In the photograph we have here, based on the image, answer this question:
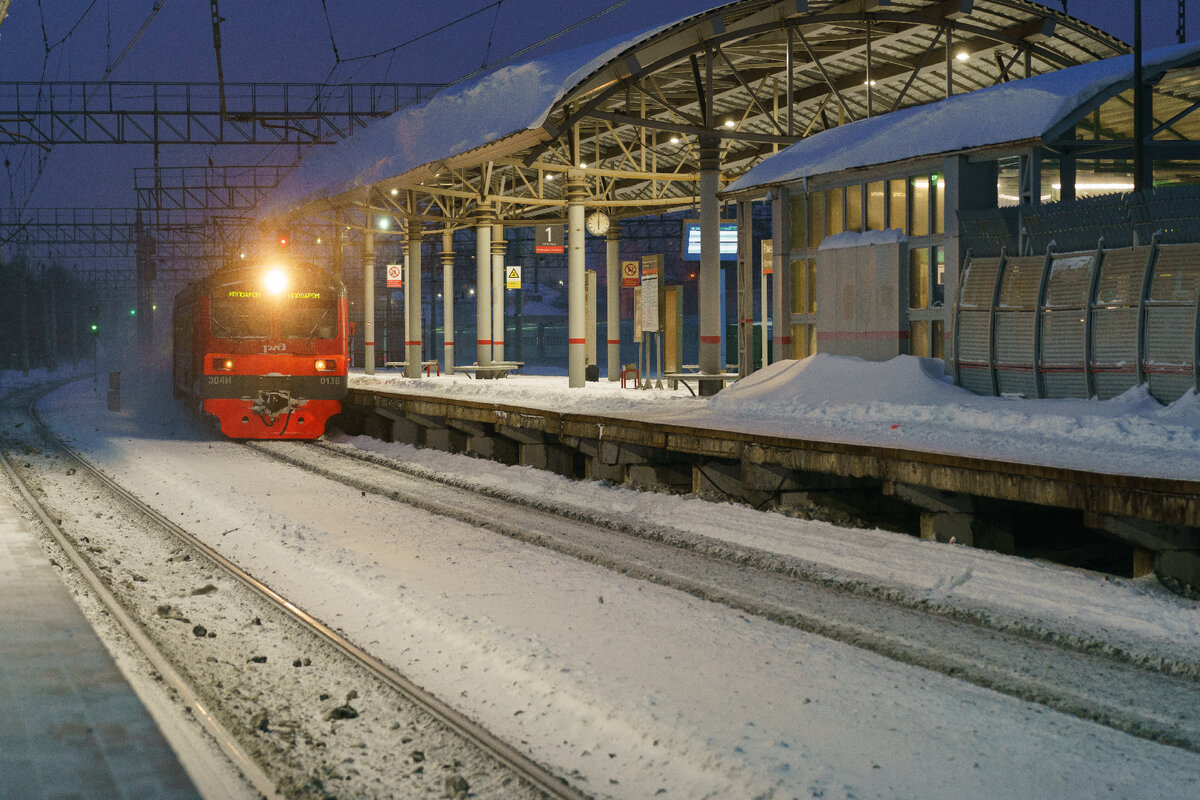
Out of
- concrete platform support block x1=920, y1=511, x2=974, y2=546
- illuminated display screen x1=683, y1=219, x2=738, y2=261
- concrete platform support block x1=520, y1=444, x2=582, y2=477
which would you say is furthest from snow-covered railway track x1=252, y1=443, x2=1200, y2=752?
illuminated display screen x1=683, y1=219, x2=738, y2=261

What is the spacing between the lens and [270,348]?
21.2 m

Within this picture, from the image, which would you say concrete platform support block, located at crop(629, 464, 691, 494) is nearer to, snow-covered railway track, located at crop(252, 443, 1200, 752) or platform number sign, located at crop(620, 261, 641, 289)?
snow-covered railway track, located at crop(252, 443, 1200, 752)

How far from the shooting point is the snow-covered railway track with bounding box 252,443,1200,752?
5.86m

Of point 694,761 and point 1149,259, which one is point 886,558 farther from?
point 1149,259

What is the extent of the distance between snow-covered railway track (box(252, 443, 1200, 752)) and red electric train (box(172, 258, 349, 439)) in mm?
9707

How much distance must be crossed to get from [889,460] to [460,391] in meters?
16.5

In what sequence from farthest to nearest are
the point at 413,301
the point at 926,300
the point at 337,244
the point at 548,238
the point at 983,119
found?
the point at 337,244 → the point at 548,238 → the point at 413,301 → the point at 926,300 → the point at 983,119

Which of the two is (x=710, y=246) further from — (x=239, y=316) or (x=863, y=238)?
(x=239, y=316)

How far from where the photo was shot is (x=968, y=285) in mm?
16516

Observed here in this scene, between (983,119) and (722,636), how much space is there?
12.3m

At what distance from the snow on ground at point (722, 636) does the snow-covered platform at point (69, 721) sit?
5.12 feet

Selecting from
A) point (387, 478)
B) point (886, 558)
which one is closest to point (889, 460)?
point (886, 558)

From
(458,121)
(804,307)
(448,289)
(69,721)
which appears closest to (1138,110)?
(804,307)

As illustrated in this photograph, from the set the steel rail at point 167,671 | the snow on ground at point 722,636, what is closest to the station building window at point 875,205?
the snow on ground at point 722,636
